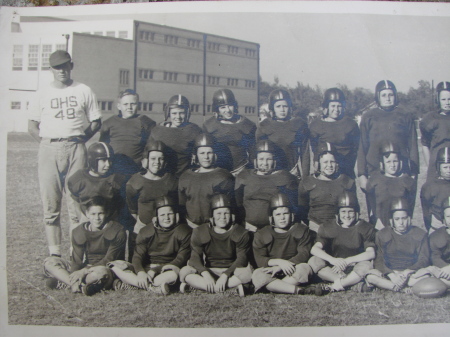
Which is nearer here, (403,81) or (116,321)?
(116,321)

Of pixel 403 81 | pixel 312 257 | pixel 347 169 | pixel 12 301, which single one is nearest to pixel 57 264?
pixel 12 301

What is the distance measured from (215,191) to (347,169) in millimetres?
735

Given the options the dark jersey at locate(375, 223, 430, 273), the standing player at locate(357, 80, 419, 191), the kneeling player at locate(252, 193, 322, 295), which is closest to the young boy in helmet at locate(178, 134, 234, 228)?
the kneeling player at locate(252, 193, 322, 295)

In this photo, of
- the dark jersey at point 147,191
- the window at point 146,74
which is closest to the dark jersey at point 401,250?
the dark jersey at point 147,191

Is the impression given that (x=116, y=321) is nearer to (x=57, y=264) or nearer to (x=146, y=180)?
(x=57, y=264)

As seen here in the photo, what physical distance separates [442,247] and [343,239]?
1.81 ft

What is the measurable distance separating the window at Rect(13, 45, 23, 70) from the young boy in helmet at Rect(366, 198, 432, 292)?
2.21 meters

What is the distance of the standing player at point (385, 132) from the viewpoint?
1959 millimetres

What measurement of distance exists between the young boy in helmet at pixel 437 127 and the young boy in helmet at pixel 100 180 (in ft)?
5.59

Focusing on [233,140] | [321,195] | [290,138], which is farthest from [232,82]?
[321,195]

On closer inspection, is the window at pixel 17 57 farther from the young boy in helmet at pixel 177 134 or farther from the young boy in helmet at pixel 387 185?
the young boy in helmet at pixel 387 185

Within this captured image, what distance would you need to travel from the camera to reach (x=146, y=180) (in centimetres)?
191

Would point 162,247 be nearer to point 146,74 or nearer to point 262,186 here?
point 262,186

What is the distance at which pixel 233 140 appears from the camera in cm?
193
